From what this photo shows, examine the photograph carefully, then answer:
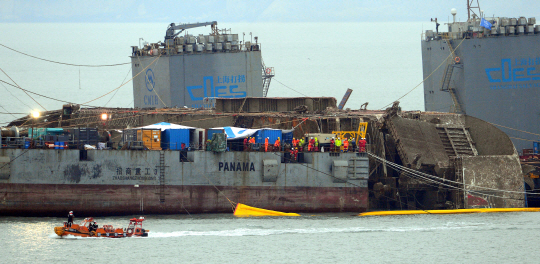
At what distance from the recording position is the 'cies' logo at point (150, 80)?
82.2 meters

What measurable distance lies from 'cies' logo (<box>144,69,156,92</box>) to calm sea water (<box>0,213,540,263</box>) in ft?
108

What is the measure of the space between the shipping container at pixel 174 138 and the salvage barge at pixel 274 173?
1.41m

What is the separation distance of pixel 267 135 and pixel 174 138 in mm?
7127

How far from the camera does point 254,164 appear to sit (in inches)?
2104

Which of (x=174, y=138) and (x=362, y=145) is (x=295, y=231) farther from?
(x=174, y=138)

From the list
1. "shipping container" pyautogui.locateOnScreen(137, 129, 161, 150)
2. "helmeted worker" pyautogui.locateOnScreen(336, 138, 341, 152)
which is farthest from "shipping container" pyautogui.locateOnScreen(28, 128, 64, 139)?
"helmeted worker" pyautogui.locateOnScreen(336, 138, 341, 152)

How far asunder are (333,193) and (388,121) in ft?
26.0

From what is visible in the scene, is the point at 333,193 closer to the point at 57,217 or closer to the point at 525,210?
the point at 525,210

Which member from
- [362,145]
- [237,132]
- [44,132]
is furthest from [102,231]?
[362,145]

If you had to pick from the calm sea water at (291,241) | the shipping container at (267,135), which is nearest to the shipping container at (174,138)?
the shipping container at (267,135)

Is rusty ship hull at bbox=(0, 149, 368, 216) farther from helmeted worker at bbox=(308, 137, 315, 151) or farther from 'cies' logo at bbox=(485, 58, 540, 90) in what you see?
'cies' logo at bbox=(485, 58, 540, 90)

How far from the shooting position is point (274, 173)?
53188 mm

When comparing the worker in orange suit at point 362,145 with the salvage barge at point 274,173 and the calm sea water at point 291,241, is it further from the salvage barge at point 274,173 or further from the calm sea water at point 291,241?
the calm sea water at point 291,241

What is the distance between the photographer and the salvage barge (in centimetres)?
5097
